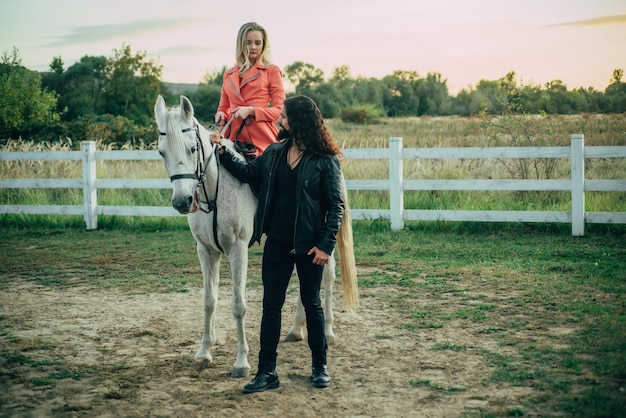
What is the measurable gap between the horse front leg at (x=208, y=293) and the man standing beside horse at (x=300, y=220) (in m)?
0.74

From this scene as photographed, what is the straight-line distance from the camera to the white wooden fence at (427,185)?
1023 cm

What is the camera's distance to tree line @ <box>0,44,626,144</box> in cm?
2028

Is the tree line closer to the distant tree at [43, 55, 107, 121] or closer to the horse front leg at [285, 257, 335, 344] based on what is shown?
the distant tree at [43, 55, 107, 121]

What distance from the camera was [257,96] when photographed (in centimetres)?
558

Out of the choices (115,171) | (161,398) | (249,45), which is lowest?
(161,398)

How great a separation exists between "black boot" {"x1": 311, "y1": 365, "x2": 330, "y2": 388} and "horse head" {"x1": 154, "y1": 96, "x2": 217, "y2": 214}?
1386 mm

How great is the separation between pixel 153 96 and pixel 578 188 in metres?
39.7

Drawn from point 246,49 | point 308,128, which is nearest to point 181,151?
point 308,128

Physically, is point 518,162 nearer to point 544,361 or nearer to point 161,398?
point 544,361

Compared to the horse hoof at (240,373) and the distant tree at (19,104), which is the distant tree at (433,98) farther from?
the horse hoof at (240,373)

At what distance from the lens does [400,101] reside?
5406 centimetres

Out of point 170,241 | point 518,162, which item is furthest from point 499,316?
point 518,162

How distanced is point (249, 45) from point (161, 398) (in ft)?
9.37

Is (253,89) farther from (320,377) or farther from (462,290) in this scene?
(462,290)
